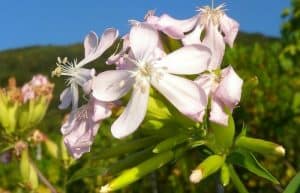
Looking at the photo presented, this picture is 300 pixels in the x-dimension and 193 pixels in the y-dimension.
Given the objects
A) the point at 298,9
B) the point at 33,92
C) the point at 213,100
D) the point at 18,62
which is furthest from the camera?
the point at 18,62

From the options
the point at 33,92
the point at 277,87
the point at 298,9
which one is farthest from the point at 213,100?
the point at 298,9

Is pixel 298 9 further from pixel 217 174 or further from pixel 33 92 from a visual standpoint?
pixel 217 174

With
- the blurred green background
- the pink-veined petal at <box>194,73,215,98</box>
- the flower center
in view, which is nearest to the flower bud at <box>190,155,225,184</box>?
the pink-veined petal at <box>194,73,215,98</box>

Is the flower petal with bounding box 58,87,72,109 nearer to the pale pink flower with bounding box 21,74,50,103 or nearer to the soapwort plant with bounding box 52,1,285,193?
the soapwort plant with bounding box 52,1,285,193

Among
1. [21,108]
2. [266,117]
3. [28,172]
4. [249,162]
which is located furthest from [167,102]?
[266,117]

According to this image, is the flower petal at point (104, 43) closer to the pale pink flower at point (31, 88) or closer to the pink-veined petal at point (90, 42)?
the pink-veined petal at point (90, 42)
